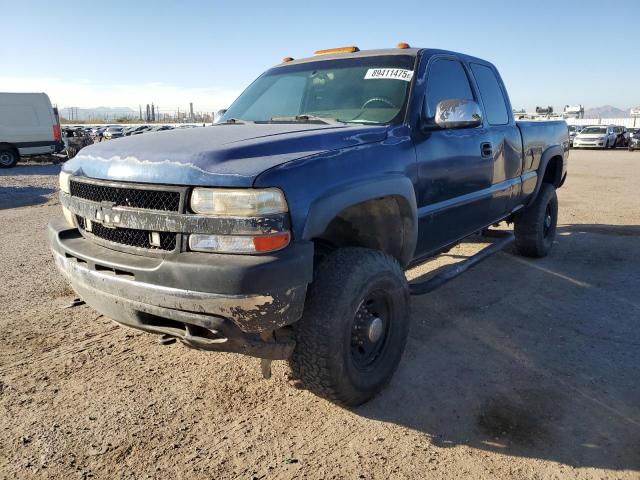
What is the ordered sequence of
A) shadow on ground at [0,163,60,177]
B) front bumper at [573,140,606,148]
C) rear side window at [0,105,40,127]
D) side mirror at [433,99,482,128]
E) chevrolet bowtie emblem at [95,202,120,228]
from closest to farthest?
chevrolet bowtie emblem at [95,202,120,228], side mirror at [433,99,482,128], shadow on ground at [0,163,60,177], rear side window at [0,105,40,127], front bumper at [573,140,606,148]

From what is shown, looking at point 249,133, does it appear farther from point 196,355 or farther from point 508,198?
point 508,198

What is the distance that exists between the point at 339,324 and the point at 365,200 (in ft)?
2.16

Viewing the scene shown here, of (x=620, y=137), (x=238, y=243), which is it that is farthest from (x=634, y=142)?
(x=238, y=243)

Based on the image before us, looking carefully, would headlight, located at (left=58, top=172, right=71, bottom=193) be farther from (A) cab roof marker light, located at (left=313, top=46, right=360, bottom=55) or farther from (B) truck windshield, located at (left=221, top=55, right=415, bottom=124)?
(A) cab roof marker light, located at (left=313, top=46, right=360, bottom=55)

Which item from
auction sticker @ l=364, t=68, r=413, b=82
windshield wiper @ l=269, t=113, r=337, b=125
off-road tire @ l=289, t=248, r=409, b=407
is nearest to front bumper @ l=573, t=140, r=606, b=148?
auction sticker @ l=364, t=68, r=413, b=82

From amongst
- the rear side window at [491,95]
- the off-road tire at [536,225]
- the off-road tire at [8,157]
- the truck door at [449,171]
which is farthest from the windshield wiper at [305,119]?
the off-road tire at [8,157]

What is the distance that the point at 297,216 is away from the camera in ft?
7.36

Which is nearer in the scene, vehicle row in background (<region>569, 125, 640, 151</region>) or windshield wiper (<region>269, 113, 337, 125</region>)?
windshield wiper (<region>269, 113, 337, 125</region>)

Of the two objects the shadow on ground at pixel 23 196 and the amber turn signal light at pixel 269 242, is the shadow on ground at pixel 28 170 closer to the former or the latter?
the shadow on ground at pixel 23 196

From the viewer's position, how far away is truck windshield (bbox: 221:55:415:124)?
334 centimetres

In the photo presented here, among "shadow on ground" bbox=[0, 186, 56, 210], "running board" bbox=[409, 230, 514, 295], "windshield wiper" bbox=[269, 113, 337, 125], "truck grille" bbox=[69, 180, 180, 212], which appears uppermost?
"windshield wiper" bbox=[269, 113, 337, 125]

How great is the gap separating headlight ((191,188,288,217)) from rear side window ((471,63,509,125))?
2.80 meters

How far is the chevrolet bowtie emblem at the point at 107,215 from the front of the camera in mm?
2492

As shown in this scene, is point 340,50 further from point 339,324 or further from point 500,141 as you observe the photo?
point 339,324
